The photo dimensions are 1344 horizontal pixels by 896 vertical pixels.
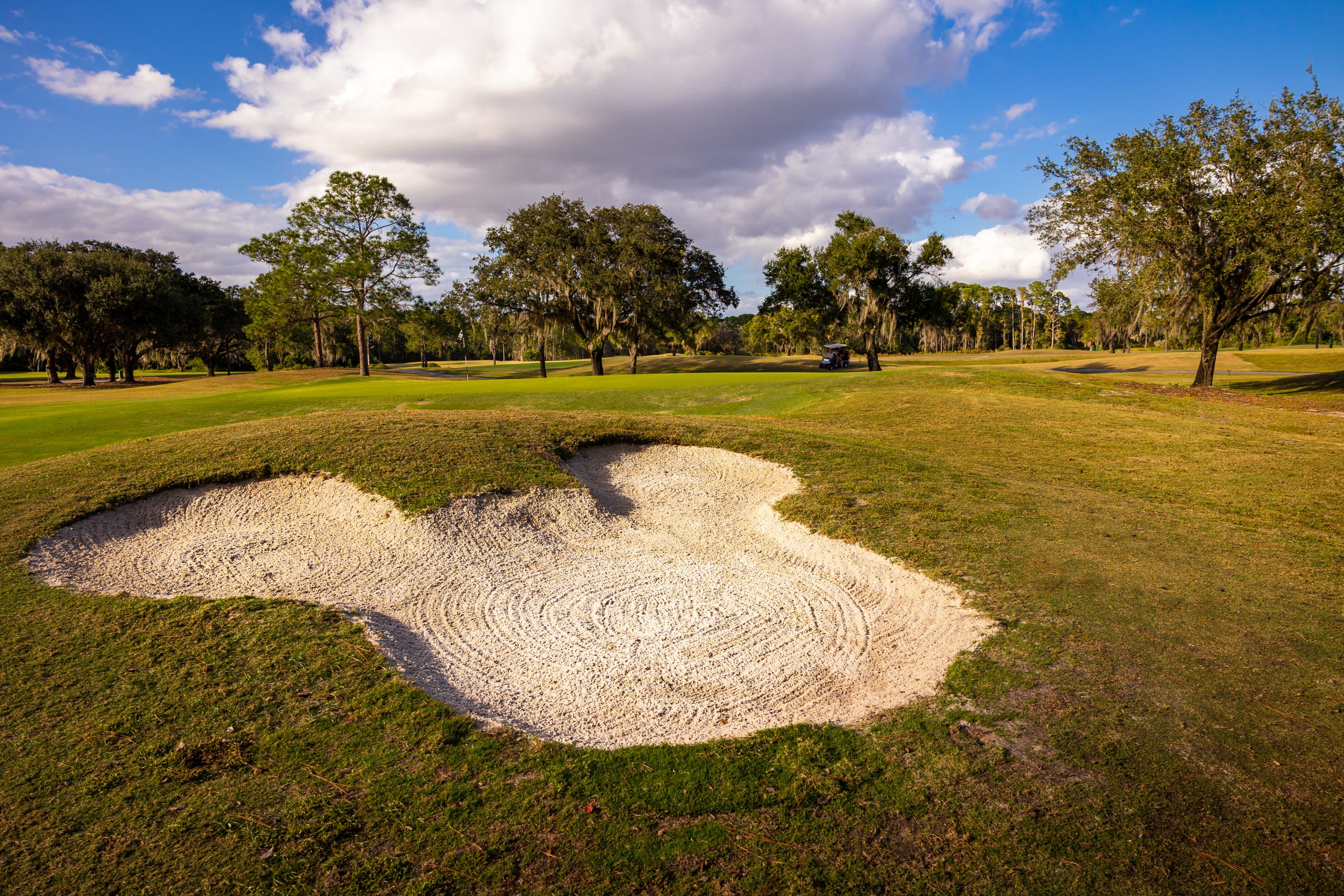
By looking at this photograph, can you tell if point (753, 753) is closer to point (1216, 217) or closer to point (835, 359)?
point (1216, 217)

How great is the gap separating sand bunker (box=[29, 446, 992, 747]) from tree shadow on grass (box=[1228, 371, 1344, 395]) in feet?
101

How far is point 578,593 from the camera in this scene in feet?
28.2

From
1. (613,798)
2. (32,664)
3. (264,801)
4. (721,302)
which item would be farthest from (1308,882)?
(721,302)

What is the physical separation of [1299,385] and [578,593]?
1509 inches

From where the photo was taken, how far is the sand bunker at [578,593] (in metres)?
6.02

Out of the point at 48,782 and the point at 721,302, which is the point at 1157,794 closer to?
the point at 48,782

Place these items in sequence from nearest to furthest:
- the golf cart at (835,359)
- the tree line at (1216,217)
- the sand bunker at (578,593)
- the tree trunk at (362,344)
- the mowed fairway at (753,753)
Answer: the mowed fairway at (753,753)
the sand bunker at (578,593)
the tree line at (1216,217)
the tree trunk at (362,344)
the golf cart at (835,359)

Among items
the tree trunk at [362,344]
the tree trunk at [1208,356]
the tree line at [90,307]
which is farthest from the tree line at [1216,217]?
the tree line at [90,307]

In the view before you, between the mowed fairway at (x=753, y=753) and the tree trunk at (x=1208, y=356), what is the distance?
2139 cm

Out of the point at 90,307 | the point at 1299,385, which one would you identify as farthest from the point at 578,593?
the point at 90,307

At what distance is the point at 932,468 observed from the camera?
13.7m

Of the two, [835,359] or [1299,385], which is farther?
[835,359]

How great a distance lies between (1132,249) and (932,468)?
772 inches

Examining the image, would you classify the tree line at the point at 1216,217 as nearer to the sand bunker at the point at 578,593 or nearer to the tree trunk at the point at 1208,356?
the tree trunk at the point at 1208,356
